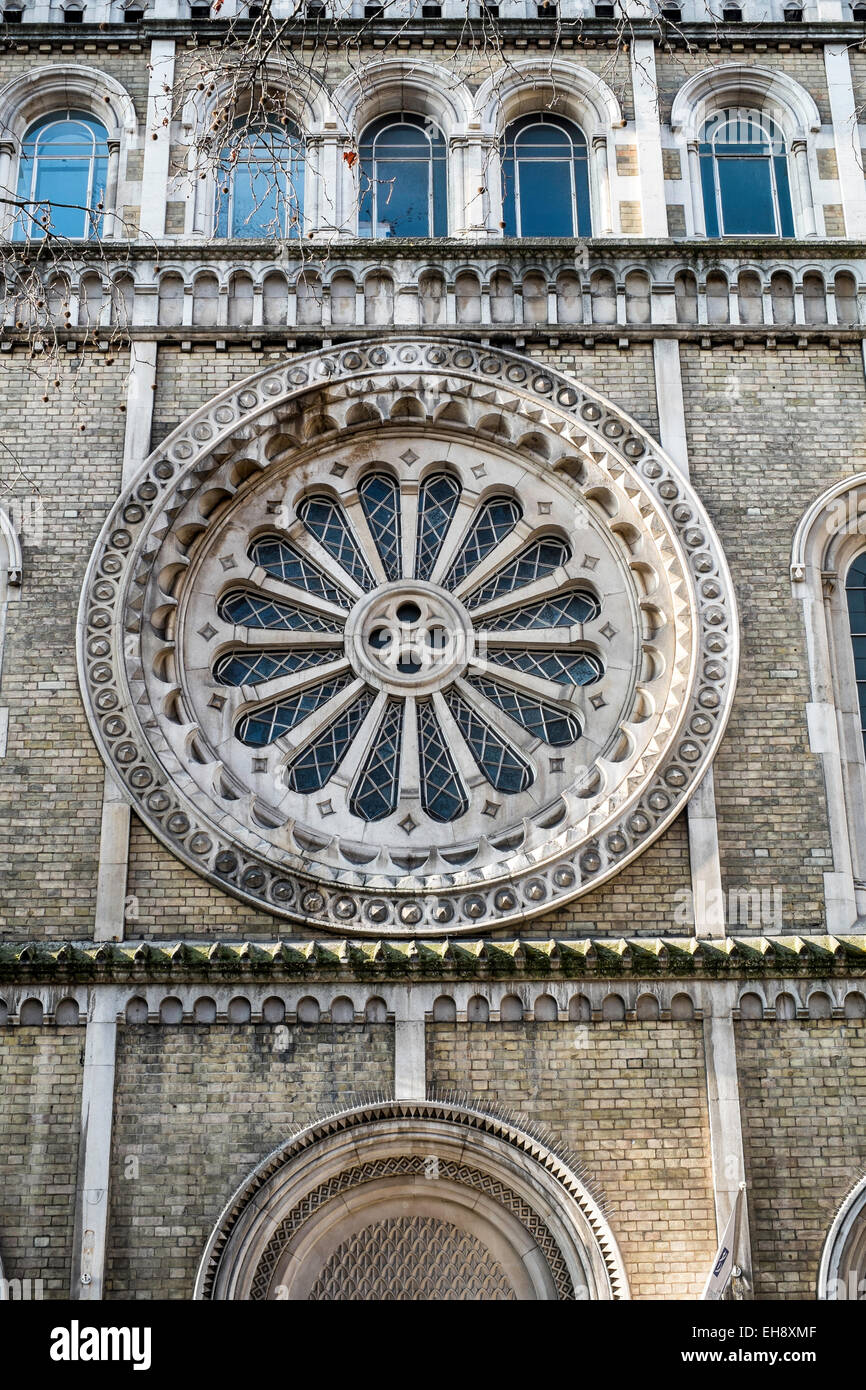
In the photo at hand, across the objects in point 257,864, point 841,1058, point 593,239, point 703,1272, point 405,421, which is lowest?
point 703,1272

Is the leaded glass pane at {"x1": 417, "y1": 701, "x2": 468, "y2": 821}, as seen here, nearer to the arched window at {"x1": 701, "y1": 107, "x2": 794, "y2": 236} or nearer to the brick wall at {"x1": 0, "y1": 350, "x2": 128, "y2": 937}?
the brick wall at {"x1": 0, "y1": 350, "x2": 128, "y2": 937}

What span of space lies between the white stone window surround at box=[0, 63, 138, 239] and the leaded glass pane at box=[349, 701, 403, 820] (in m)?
6.24

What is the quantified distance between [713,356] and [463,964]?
660 centimetres

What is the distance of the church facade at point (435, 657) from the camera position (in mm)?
15281

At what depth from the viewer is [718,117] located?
19766mm

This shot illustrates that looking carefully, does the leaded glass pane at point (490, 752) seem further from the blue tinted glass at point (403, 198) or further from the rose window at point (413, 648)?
the blue tinted glass at point (403, 198)

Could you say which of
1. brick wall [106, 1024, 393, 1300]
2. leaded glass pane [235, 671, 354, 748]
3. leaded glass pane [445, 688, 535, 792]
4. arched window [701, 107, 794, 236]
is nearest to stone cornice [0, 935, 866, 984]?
brick wall [106, 1024, 393, 1300]

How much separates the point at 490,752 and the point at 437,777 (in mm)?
550

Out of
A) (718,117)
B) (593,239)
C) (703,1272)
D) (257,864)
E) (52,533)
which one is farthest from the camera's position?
(718,117)

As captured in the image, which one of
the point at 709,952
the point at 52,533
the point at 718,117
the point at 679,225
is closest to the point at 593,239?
the point at 679,225

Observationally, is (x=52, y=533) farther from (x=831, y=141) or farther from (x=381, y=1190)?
(x=831, y=141)

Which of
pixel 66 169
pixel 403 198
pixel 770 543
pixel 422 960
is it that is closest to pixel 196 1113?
pixel 422 960

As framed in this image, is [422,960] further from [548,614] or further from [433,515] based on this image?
[433,515]

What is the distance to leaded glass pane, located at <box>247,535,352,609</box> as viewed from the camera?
17906 mm
